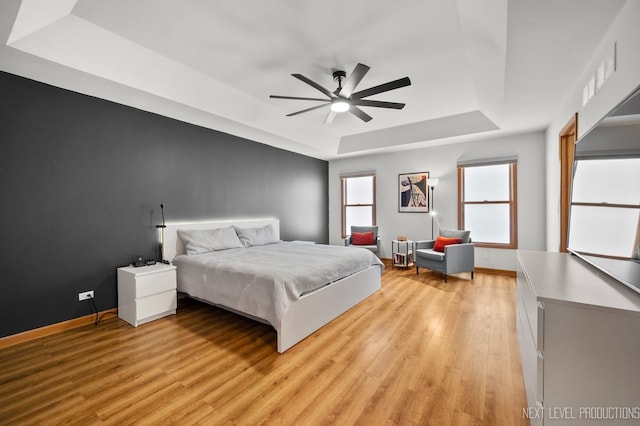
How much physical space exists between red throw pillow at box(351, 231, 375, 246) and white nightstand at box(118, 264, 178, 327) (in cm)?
361

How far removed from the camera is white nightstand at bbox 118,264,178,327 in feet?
9.66

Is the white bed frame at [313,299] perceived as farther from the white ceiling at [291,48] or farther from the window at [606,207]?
the window at [606,207]

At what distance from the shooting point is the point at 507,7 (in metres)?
1.82

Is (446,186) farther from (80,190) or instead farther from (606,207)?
(80,190)

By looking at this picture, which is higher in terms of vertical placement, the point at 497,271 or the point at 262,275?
the point at 262,275

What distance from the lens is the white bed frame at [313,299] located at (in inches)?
97.7

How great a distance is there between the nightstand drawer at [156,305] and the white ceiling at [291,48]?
235cm

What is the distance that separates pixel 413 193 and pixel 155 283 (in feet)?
16.4

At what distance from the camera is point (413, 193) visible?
591 centimetres

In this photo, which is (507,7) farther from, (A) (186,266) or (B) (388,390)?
(A) (186,266)

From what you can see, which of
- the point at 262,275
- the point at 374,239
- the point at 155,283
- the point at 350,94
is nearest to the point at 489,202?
the point at 374,239

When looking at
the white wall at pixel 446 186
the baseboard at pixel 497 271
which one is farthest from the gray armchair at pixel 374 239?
the baseboard at pixel 497 271

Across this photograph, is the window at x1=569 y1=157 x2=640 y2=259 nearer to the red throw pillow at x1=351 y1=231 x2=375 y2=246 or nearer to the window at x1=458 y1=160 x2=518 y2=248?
the window at x1=458 y1=160 x2=518 y2=248

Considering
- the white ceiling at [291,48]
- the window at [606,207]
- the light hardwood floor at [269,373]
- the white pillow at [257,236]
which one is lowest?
the light hardwood floor at [269,373]
